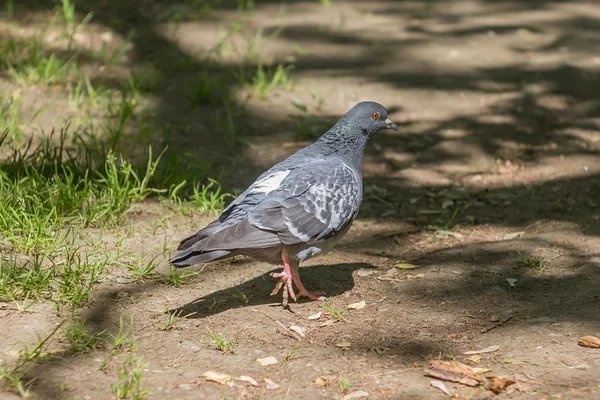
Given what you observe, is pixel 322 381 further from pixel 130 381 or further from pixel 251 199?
pixel 251 199

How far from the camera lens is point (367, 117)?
489cm

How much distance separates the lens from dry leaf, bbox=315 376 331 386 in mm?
3412

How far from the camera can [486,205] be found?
5.98 m

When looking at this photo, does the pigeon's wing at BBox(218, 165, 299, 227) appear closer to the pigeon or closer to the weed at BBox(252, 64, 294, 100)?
the pigeon

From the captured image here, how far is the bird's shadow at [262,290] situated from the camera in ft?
13.8

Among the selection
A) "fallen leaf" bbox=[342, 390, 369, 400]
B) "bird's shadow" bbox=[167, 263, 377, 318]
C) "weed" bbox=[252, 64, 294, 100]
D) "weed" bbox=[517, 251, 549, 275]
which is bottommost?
"bird's shadow" bbox=[167, 263, 377, 318]

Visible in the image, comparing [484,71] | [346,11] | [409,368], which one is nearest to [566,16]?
[484,71]

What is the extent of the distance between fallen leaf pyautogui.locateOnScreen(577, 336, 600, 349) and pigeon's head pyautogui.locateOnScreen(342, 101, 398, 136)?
1931 millimetres

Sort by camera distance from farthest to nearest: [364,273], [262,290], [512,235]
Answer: [512,235]
[364,273]
[262,290]

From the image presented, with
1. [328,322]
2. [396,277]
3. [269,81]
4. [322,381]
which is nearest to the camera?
[322,381]

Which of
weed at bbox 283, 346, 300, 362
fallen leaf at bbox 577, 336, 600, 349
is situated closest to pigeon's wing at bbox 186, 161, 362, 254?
weed at bbox 283, 346, 300, 362

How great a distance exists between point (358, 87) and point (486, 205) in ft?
6.68

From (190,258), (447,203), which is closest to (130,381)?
(190,258)

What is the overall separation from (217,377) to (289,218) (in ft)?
3.63
